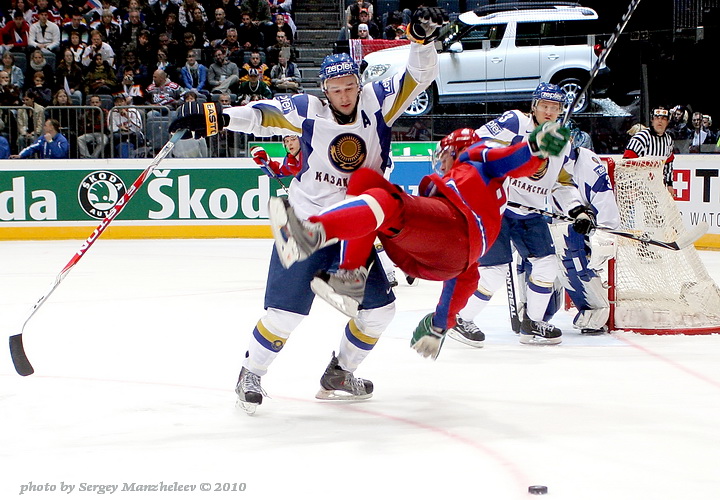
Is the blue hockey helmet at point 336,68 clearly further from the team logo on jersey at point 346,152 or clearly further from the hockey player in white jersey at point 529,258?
the hockey player in white jersey at point 529,258

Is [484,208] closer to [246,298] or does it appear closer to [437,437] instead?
[437,437]

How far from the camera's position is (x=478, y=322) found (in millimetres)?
5824

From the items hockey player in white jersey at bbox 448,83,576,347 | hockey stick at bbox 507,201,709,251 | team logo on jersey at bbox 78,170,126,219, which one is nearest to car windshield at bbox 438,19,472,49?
team logo on jersey at bbox 78,170,126,219

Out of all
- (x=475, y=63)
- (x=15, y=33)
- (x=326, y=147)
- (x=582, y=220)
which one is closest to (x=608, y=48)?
(x=582, y=220)

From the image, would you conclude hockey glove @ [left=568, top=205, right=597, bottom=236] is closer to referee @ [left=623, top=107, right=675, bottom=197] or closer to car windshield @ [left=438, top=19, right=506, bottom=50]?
referee @ [left=623, top=107, right=675, bottom=197]

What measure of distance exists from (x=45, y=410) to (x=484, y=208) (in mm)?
1847

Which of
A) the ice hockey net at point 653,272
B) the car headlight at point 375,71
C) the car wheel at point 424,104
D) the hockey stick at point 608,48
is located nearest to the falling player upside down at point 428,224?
the hockey stick at point 608,48

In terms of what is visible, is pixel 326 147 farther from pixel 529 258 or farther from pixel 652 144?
pixel 652 144

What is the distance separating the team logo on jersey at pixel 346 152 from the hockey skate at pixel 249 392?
0.86 m

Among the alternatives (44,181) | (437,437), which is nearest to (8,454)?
(437,437)

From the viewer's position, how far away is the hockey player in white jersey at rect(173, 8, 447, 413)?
350 centimetres

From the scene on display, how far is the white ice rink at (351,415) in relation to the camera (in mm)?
2758

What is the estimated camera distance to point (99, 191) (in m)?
10.1

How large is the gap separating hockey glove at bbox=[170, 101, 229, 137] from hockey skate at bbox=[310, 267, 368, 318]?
0.80 meters
